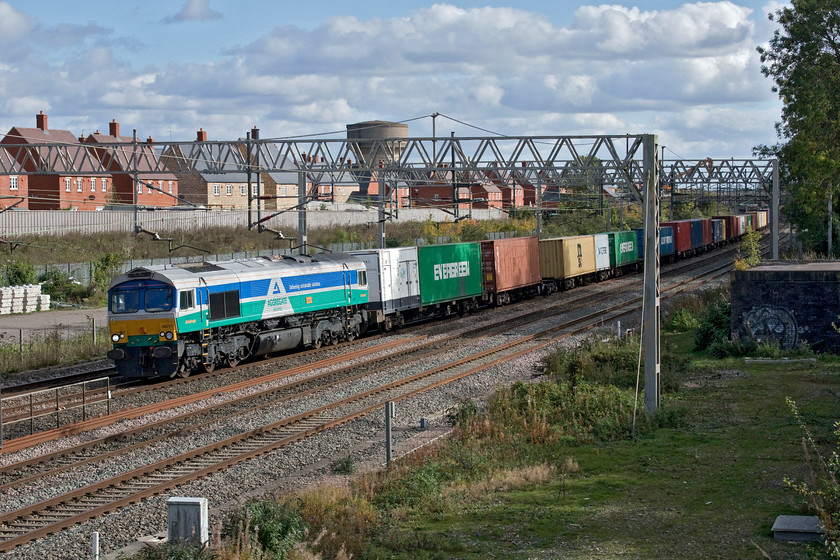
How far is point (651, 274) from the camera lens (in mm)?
17625

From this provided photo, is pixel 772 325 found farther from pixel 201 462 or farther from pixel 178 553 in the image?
pixel 178 553

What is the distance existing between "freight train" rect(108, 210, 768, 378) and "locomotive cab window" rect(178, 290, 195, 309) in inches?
1.4

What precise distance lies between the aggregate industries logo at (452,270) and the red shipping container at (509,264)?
1.66 metres

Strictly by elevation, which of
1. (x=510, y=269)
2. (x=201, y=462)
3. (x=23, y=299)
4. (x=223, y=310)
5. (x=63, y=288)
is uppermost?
(x=510, y=269)

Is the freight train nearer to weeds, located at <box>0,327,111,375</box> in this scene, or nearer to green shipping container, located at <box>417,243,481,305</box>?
green shipping container, located at <box>417,243,481,305</box>

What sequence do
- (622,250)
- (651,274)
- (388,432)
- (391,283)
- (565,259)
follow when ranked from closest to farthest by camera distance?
(388,432) < (651,274) < (391,283) < (565,259) < (622,250)

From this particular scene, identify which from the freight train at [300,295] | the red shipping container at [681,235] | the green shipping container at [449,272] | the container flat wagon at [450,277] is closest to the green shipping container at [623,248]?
the red shipping container at [681,235]

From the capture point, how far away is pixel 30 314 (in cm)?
3884

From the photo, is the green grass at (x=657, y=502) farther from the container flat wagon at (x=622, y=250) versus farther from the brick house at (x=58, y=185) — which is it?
the brick house at (x=58, y=185)

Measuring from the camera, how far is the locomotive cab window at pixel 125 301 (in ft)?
73.9

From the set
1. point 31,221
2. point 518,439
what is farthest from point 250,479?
point 31,221

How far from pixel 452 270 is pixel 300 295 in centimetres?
992

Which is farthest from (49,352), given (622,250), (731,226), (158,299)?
(731,226)

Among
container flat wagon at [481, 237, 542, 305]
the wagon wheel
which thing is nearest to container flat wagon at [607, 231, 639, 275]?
container flat wagon at [481, 237, 542, 305]
